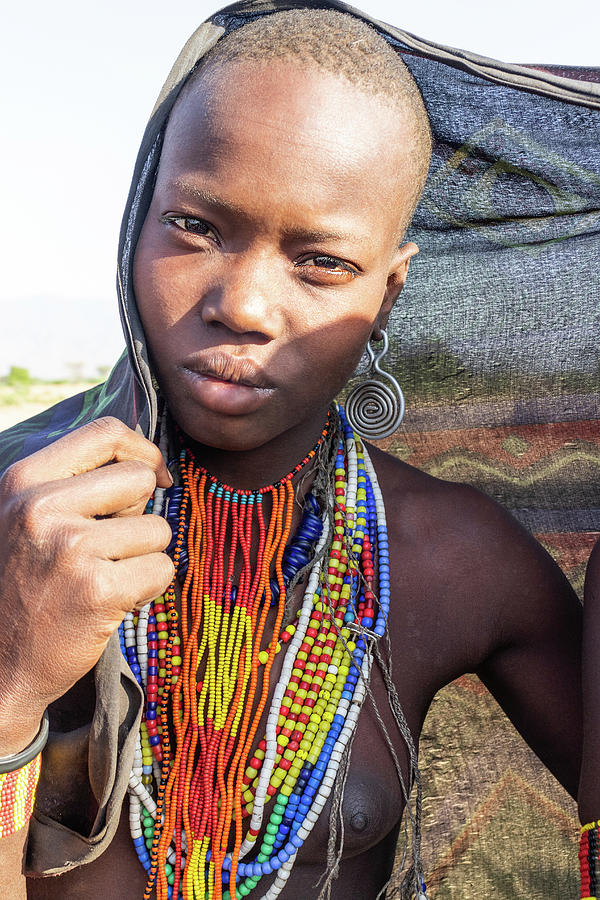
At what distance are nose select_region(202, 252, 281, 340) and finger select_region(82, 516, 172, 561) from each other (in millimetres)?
343

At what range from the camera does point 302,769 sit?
1725mm

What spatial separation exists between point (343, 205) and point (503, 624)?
91cm

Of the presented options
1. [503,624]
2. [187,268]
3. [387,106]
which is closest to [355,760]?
[503,624]

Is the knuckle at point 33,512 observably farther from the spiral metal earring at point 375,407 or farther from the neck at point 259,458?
the spiral metal earring at point 375,407

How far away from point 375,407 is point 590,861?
2.95 feet

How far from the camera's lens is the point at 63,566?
1.23 metres

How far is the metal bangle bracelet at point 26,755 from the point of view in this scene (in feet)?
4.25

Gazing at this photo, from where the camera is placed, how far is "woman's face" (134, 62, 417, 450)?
1470 mm

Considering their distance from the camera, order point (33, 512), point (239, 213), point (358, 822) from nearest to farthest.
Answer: point (33, 512), point (239, 213), point (358, 822)

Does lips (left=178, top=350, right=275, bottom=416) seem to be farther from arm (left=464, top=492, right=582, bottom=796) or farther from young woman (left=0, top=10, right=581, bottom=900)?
arm (left=464, top=492, right=582, bottom=796)

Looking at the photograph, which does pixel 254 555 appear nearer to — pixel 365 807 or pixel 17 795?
pixel 365 807

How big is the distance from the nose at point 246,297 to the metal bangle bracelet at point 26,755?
2.18ft

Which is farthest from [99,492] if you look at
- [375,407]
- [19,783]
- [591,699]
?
[591,699]

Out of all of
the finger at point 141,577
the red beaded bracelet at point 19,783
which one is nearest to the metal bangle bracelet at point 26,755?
the red beaded bracelet at point 19,783
